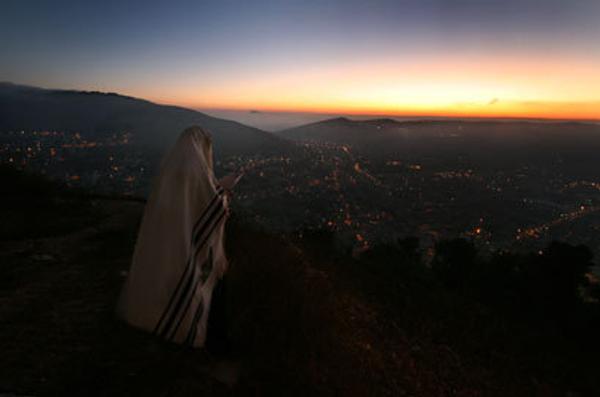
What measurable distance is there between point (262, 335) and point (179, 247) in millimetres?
1817

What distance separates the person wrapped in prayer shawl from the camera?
2.64 metres

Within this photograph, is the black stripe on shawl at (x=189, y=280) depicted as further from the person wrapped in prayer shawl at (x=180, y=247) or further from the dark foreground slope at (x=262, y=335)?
the dark foreground slope at (x=262, y=335)

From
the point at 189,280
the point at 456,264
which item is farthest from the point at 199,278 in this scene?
the point at 456,264

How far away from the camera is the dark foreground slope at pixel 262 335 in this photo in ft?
10.3

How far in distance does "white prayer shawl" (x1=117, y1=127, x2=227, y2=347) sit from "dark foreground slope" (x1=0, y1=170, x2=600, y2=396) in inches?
24.0

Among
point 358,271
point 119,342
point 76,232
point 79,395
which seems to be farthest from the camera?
point 358,271

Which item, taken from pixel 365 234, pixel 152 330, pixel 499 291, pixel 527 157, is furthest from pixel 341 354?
pixel 527 157

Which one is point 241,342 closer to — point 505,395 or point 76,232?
point 505,395

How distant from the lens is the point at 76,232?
25.1 feet

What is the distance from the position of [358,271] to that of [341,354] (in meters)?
4.83

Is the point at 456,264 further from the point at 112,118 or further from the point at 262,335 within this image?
the point at 112,118

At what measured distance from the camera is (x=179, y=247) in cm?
265

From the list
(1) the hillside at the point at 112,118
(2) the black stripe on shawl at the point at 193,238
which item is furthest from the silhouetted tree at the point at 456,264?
(1) the hillside at the point at 112,118

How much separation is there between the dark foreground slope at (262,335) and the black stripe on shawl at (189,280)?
61 centimetres
